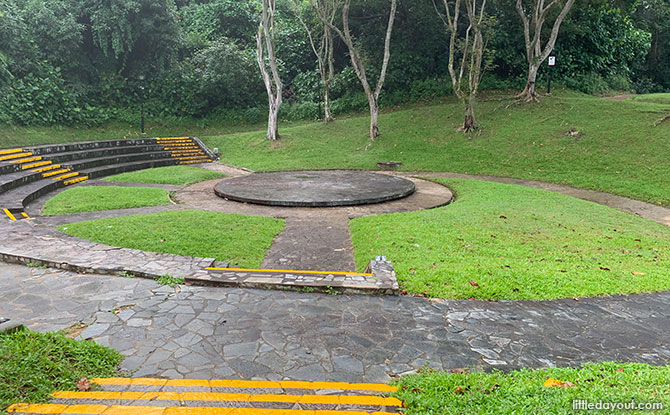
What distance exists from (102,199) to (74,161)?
5.24m

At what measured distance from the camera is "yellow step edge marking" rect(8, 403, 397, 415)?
2312 millimetres

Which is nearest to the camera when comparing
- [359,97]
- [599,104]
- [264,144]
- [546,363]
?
[546,363]

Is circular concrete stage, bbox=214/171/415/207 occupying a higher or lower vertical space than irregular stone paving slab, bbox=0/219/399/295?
higher

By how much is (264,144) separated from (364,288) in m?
13.7

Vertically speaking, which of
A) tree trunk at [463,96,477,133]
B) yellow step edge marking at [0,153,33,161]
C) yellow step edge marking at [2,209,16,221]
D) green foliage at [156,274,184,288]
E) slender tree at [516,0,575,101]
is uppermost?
slender tree at [516,0,575,101]

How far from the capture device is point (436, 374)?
2.78 metres

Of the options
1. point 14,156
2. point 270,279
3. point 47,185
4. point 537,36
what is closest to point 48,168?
point 14,156

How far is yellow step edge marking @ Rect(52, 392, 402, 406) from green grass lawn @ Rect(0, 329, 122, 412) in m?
0.12

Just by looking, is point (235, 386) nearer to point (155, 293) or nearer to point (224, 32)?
point (155, 293)

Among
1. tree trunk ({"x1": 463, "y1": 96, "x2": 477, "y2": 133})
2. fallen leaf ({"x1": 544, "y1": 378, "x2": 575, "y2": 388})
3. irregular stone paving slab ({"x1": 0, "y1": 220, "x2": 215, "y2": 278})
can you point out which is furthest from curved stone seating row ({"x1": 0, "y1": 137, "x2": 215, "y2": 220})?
tree trunk ({"x1": 463, "y1": 96, "x2": 477, "y2": 133})

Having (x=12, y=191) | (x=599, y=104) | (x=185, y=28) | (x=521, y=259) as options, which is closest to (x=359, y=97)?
(x=599, y=104)

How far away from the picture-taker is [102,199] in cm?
863

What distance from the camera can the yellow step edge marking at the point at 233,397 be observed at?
2.48 metres

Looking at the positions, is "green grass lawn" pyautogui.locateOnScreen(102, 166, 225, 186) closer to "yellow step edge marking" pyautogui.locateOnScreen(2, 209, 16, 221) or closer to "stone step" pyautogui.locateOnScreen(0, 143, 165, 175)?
"stone step" pyautogui.locateOnScreen(0, 143, 165, 175)
